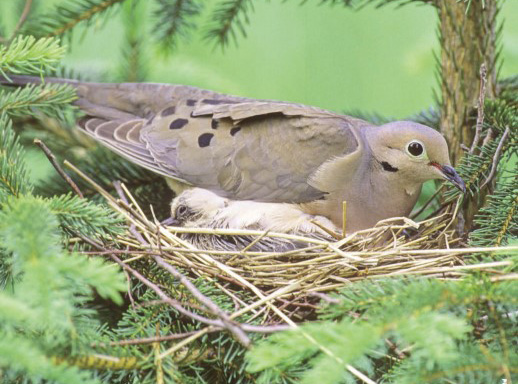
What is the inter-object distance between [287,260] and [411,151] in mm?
692

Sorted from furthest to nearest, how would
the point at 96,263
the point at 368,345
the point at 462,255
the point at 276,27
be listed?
the point at 276,27 < the point at 462,255 < the point at 96,263 < the point at 368,345

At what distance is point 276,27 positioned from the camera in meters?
5.18

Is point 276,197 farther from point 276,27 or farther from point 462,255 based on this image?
point 276,27

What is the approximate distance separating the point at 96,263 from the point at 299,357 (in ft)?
1.47

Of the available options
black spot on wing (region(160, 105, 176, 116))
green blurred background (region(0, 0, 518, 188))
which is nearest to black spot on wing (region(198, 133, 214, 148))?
black spot on wing (region(160, 105, 176, 116))

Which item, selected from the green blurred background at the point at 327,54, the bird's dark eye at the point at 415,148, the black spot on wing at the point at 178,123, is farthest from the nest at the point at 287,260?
the green blurred background at the point at 327,54

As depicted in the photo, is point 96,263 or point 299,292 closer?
point 96,263

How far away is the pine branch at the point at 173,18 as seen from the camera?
3.06 meters

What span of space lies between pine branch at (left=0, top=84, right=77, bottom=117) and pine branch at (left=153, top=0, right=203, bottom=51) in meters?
0.52

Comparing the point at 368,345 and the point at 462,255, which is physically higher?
the point at 368,345

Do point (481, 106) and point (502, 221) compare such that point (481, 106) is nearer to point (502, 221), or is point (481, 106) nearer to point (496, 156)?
point (496, 156)

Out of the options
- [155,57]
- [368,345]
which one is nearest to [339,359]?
[368,345]

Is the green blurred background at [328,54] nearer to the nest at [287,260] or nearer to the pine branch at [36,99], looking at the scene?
the pine branch at [36,99]

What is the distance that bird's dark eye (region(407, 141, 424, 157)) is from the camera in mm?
2783
